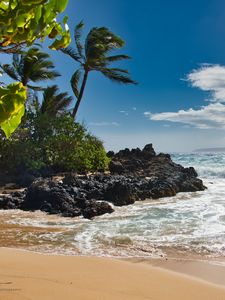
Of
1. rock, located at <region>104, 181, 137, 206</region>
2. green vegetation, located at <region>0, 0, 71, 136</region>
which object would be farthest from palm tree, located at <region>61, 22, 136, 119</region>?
green vegetation, located at <region>0, 0, 71, 136</region>

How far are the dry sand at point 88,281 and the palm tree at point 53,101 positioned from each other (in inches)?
756

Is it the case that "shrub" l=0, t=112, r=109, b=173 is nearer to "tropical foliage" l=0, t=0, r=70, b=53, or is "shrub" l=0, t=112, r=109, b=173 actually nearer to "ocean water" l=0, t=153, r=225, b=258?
"ocean water" l=0, t=153, r=225, b=258

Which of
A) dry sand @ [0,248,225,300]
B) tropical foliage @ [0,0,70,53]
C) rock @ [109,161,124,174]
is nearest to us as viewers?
tropical foliage @ [0,0,70,53]

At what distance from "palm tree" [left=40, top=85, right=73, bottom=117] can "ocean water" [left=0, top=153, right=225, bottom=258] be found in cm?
1370

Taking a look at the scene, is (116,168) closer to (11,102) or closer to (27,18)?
(27,18)

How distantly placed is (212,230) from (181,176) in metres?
12.3

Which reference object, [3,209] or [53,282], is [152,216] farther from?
[53,282]

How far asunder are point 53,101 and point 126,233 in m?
18.3

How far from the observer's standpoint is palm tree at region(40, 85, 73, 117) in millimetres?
24750

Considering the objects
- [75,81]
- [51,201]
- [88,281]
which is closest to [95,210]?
[51,201]

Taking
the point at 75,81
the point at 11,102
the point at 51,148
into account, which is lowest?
the point at 11,102

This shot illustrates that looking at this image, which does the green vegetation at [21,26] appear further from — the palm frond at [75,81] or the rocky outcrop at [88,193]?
the palm frond at [75,81]

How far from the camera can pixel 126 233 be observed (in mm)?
8477

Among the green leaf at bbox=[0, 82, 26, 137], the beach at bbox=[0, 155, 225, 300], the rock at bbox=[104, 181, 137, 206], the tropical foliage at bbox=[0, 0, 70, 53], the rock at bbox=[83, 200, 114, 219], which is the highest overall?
the tropical foliage at bbox=[0, 0, 70, 53]
